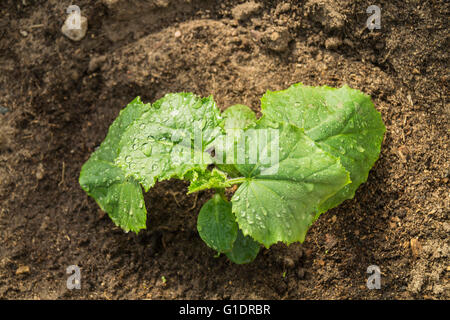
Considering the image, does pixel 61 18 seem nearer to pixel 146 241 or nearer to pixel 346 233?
pixel 146 241

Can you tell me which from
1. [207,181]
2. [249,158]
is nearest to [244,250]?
[207,181]

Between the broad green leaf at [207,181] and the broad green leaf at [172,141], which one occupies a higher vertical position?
the broad green leaf at [172,141]

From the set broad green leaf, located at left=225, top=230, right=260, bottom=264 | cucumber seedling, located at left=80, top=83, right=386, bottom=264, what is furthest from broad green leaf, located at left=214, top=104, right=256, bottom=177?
broad green leaf, located at left=225, top=230, right=260, bottom=264

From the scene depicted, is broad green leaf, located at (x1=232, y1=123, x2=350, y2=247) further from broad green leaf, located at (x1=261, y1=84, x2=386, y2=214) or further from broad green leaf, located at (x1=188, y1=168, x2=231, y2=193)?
broad green leaf, located at (x1=261, y1=84, x2=386, y2=214)

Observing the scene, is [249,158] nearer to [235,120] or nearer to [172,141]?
[172,141]

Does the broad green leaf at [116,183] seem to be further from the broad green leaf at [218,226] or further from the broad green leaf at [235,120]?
the broad green leaf at [235,120]

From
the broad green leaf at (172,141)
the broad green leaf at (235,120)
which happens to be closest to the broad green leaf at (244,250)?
the broad green leaf at (235,120)
